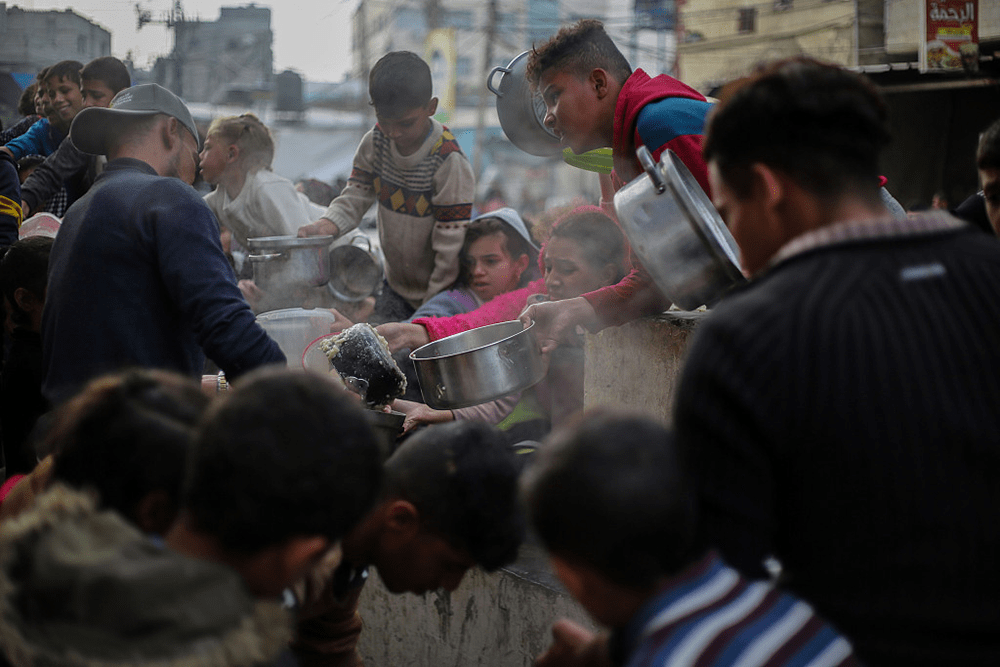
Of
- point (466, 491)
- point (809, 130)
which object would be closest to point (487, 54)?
point (466, 491)

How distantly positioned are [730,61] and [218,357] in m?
19.4

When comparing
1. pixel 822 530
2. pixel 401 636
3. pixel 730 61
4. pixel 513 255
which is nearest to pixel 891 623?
pixel 822 530

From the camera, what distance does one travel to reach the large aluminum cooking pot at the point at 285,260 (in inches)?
160

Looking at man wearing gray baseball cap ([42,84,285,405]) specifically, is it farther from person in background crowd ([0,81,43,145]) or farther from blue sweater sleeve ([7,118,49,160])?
person in background crowd ([0,81,43,145])

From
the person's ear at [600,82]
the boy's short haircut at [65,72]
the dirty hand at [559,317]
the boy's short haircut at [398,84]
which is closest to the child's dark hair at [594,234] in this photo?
Answer: the dirty hand at [559,317]

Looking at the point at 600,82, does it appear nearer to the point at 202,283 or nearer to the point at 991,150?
the point at 991,150

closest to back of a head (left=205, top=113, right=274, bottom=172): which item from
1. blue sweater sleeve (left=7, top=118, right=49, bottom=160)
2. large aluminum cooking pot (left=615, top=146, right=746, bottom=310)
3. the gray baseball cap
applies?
blue sweater sleeve (left=7, top=118, right=49, bottom=160)

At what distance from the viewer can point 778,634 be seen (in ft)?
4.03

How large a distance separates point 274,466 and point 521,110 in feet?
9.24

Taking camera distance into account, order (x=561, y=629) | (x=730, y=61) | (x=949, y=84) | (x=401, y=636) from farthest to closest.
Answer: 1. (x=730, y=61)
2. (x=949, y=84)
3. (x=401, y=636)
4. (x=561, y=629)

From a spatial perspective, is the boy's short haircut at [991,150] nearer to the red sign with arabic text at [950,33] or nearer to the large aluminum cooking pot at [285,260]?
the large aluminum cooking pot at [285,260]

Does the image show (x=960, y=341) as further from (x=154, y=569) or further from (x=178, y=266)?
(x=178, y=266)

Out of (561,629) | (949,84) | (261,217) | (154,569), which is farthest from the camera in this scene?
(949,84)

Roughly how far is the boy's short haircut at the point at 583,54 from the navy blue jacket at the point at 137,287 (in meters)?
1.27
